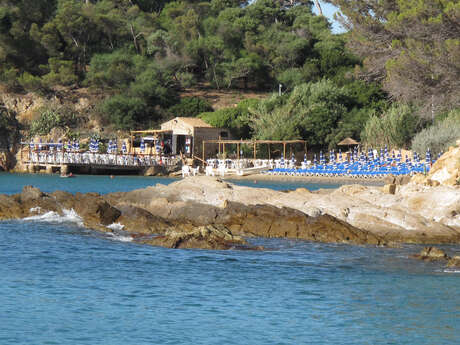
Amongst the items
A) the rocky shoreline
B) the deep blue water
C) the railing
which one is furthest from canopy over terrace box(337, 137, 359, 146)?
the rocky shoreline

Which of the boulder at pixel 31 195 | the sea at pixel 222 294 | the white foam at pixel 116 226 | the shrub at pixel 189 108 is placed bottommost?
the sea at pixel 222 294

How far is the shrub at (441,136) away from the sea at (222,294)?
89.1ft

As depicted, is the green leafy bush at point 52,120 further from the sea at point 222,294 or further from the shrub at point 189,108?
the sea at point 222,294

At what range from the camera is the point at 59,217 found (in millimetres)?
24266

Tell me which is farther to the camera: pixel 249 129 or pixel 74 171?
pixel 249 129

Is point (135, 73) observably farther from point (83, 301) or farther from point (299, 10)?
point (83, 301)

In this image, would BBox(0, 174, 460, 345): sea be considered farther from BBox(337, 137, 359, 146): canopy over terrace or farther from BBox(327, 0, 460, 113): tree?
BBox(337, 137, 359, 146): canopy over terrace

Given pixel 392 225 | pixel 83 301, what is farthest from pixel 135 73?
pixel 83 301

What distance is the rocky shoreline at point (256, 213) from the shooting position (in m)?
20.1

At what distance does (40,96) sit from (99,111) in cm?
618

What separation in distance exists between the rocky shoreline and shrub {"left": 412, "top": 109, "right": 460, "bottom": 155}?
70.9 feet

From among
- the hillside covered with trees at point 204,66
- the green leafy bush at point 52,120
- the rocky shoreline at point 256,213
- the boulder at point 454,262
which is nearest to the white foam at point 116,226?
the rocky shoreline at point 256,213

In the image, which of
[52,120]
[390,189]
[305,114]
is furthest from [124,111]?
[390,189]

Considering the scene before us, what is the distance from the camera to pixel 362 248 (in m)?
19.0
